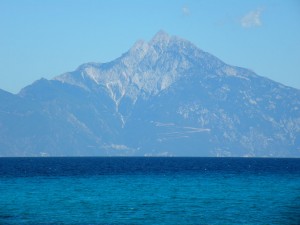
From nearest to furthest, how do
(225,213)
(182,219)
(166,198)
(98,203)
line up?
(182,219) < (225,213) < (98,203) < (166,198)

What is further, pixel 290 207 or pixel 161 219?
pixel 290 207

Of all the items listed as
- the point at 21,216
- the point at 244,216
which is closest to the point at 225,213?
the point at 244,216

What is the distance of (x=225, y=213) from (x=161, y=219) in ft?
22.5

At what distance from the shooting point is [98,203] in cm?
6794

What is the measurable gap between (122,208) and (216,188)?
94.9 ft

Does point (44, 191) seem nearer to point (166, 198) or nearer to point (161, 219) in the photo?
point (166, 198)

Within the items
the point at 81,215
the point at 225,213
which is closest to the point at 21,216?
the point at 81,215

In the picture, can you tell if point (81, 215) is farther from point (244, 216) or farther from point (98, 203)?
point (244, 216)

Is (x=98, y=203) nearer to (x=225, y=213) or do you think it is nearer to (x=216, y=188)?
(x=225, y=213)

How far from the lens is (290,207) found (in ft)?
205

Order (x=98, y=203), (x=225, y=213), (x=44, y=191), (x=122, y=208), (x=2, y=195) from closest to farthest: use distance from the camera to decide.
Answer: (x=225, y=213)
(x=122, y=208)
(x=98, y=203)
(x=2, y=195)
(x=44, y=191)

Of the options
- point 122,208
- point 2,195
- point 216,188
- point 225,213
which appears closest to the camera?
point 225,213

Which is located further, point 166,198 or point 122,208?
point 166,198

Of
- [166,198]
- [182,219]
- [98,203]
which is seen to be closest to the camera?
[182,219]
